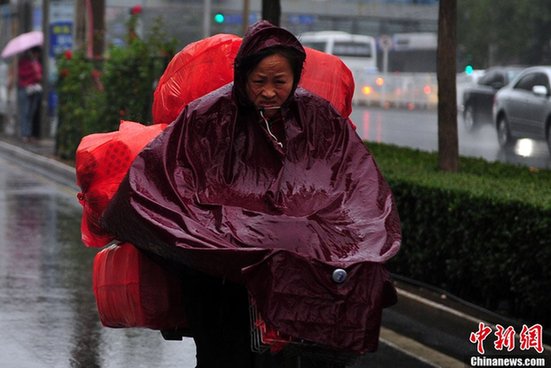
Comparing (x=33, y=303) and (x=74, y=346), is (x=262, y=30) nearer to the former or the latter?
(x=74, y=346)

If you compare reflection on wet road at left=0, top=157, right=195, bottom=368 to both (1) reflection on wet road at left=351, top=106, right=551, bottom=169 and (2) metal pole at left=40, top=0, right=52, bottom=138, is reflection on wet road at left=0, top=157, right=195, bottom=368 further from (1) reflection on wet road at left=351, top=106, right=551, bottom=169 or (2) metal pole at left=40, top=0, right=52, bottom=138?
(2) metal pole at left=40, top=0, right=52, bottom=138

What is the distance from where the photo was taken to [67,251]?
11914mm

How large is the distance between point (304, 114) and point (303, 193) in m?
0.31

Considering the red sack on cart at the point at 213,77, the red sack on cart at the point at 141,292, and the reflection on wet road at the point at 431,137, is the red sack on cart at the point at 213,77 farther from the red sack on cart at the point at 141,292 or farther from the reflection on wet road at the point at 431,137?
the reflection on wet road at the point at 431,137

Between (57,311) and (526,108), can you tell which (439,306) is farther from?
(526,108)

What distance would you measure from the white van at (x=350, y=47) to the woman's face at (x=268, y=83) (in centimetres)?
4967

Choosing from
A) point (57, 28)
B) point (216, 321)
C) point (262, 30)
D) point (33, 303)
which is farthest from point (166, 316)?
point (57, 28)

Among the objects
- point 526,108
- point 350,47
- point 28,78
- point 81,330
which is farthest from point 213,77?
point 350,47

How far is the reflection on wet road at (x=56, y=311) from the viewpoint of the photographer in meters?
7.66

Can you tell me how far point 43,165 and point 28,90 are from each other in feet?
18.9

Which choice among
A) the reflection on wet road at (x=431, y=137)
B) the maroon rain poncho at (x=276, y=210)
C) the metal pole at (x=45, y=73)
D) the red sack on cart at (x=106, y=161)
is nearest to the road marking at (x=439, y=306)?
the red sack on cart at (x=106, y=161)

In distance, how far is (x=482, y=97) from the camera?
31141 mm

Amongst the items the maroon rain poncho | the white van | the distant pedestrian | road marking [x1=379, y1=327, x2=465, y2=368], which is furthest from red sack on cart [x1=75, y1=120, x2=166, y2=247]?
the white van

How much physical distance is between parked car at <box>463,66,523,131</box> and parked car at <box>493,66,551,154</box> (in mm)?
4701
